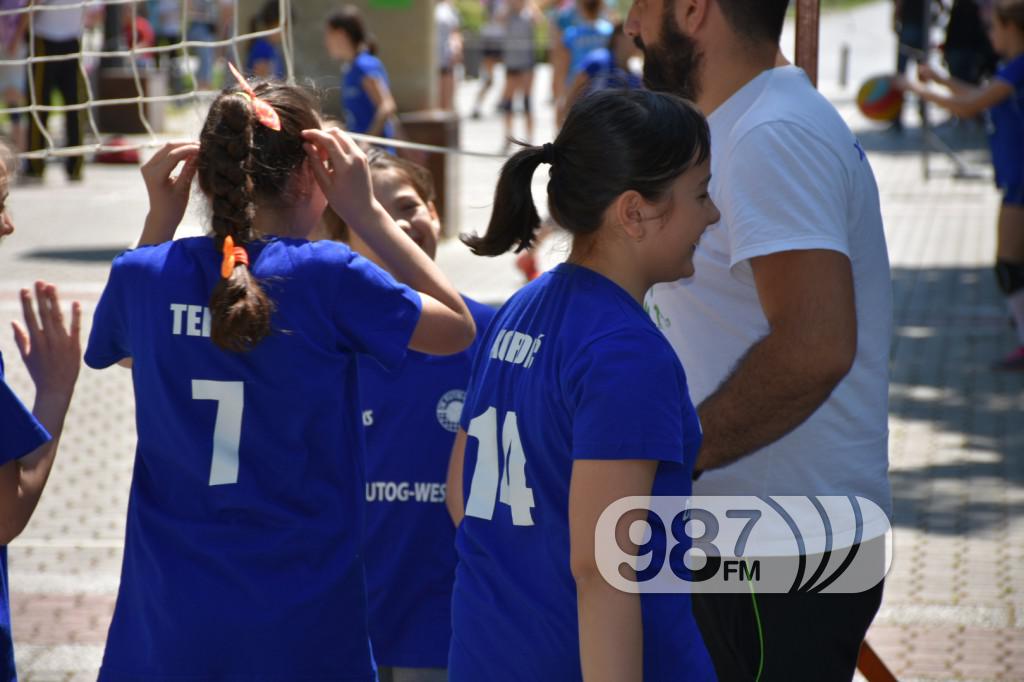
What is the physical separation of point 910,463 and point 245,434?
17.3 ft

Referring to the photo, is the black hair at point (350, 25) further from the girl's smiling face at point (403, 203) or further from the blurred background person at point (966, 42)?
the blurred background person at point (966, 42)

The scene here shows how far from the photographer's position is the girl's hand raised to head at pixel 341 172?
2.81 m

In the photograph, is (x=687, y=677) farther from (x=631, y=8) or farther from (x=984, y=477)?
(x=984, y=477)

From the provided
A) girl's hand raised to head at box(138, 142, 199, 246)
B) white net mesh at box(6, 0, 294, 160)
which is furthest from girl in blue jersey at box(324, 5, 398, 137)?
girl's hand raised to head at box(138, 142, 199, 246)

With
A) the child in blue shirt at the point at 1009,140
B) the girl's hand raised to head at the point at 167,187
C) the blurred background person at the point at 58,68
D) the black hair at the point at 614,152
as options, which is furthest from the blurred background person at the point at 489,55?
the black hair at the point at 614,152

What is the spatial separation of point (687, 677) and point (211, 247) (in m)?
1.20

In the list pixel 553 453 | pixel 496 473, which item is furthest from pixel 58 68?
pixel 553 453

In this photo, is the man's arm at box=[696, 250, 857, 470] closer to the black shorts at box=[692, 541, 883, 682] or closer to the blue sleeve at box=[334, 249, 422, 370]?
the black shorts at box=[692, 541, 883, 682]

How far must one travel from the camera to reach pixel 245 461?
2676 millimetres

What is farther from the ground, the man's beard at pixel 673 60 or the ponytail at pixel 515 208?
the man's beard at pixel 673 60

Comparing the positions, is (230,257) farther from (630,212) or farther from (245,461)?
(630,212)

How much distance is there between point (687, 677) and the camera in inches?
89.7

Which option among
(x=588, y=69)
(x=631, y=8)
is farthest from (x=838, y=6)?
(x=631, y=8)

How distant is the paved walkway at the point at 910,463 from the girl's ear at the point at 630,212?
4.18 feet
